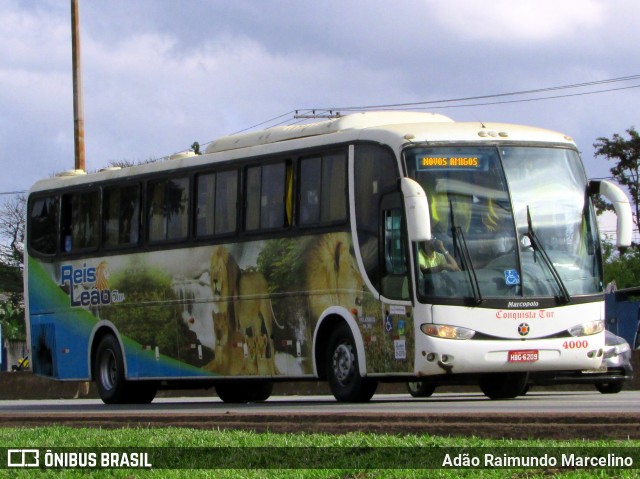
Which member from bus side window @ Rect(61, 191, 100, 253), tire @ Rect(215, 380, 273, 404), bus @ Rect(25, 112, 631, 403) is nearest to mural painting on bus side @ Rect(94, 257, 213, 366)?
bus @ Rect(25, 112, 631, 403)

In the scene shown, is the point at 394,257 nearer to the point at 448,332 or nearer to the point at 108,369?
the point at 448,332

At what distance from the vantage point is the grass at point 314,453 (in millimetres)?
9281

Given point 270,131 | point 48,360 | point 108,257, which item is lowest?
point 48,360

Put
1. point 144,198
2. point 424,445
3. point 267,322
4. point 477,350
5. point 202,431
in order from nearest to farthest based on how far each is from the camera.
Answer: point 424,445 → point 202,431 → point 477,350 → point 267,322 → point 144,198

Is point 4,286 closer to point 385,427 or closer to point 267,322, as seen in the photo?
point 267,322

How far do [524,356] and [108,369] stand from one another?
29.4ft

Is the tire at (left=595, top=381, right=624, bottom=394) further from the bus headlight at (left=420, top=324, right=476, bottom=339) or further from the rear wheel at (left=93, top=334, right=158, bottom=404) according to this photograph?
the rear wheel at (left=93, top=334, right=158, bottom=404)

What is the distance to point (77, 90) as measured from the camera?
36031 mm

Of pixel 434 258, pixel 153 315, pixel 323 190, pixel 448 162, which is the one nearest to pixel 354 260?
pixel 323 190

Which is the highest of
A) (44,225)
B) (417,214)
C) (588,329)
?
(44,225)

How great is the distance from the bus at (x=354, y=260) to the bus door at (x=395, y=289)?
2 cm

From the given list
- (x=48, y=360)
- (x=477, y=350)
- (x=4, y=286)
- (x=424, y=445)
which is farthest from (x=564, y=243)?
(x=4, y=286)

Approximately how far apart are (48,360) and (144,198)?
4009mm

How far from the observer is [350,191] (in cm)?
1923
